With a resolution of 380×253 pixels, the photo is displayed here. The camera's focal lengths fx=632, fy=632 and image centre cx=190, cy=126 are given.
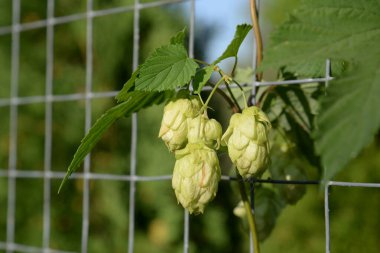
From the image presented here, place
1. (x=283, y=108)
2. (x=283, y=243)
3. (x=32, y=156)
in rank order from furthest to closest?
(x=32, y=156), (x=283, y=243), (x=283, y=108)

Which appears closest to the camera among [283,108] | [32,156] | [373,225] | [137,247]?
[283,108]

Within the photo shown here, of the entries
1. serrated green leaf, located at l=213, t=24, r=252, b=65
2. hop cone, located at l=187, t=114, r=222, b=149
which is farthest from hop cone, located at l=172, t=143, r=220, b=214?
serrated green leaf, located at l=213, t=24, r=252, b=65

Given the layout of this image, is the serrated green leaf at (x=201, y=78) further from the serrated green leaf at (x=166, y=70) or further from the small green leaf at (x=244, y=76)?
the small green leaf at (x=244, y=76)

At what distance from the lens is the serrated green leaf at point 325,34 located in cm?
46

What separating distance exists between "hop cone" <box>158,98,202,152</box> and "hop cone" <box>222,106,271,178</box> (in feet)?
0.17

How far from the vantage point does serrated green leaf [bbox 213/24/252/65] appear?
641mm

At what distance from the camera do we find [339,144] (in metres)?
0.42

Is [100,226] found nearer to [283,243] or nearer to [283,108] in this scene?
[283,243]

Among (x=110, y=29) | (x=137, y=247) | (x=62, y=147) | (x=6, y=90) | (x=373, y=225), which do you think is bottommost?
(x=137, y=247)

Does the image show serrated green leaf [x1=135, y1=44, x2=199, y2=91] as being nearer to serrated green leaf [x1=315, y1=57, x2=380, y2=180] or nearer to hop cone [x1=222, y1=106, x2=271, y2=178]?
hop cone [x1=222, y1=106, x2=271, y2=178]

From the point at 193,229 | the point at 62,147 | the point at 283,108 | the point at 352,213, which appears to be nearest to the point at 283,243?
the point at 352,213

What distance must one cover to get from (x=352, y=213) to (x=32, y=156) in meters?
1.42

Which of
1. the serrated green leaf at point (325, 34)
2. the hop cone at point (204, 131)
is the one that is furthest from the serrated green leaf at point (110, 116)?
the serrated green leaf at point (325, 34)

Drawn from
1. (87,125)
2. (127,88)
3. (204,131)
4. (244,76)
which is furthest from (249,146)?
(87,125)
